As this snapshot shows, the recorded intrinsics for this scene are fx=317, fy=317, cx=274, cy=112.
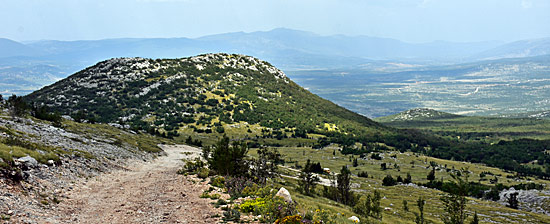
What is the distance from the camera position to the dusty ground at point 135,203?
18.5 m

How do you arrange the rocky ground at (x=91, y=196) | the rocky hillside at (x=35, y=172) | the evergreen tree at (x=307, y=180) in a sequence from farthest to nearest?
the evergreen tree at (x=307, y=180) < the rocky ground at (x=91, y=196) < the rocky hillside at (x=35, y=172)

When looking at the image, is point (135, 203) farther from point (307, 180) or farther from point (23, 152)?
point (307, 180)

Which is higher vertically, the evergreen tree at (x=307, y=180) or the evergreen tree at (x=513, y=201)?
the evergreen tree at (x=307, y=180)

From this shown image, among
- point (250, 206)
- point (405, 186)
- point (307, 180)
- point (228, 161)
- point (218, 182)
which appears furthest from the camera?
point (405, 186)

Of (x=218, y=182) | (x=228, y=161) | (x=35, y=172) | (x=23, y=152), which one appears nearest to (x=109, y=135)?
(x=23, y=152)

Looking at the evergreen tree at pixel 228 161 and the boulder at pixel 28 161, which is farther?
the evergreen tree at pixel 228 161

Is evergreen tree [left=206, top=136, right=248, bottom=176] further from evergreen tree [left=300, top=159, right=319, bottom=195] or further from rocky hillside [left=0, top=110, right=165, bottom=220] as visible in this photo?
evergreen tree [left=300, top=159, right=319, bottom=195]

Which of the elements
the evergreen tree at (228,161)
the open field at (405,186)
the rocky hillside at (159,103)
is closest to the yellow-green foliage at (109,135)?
the open field at (405,186)

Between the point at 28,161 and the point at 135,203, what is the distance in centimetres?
934

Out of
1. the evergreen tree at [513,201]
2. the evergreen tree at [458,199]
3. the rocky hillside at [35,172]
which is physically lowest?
the evergreen tree at [513,201]

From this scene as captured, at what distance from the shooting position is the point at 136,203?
22641 mm

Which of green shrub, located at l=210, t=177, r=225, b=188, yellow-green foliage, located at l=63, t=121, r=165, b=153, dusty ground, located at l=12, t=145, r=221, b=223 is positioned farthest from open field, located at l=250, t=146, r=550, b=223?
yellow-green foliage, located at l=63, t=121, r=165, b=153

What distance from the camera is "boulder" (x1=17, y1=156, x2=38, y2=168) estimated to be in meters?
23.1

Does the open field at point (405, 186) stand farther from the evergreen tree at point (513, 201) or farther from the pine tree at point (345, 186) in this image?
the pine tree at point (345, 186)
